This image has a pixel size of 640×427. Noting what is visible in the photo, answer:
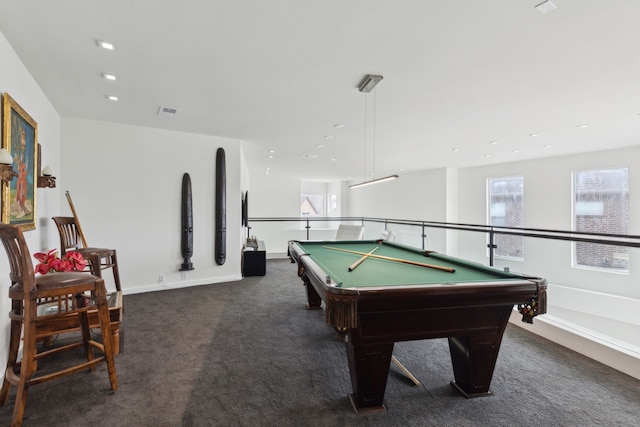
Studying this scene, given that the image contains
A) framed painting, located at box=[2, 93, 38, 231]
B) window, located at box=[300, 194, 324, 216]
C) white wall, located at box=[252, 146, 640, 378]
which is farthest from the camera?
window, located at box=[300, 194, 324, 216]

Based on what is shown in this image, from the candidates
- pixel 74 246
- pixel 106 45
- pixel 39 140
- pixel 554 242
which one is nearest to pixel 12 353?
pixel 74 246

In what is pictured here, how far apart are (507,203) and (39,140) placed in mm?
8812

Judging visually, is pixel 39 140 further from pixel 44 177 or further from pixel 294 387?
pixel 294 387

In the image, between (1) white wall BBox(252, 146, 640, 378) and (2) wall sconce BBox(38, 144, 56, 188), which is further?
(1) white wall BBox(252, 146, 640, 378)

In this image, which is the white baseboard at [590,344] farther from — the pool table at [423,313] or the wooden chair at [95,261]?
the wooden chair at [95,261]

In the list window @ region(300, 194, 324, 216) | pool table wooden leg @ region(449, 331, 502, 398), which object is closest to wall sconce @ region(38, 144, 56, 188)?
pool table wooden leg @ region(449, 331, 502, 398)

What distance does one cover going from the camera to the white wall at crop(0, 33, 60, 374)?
2086mm

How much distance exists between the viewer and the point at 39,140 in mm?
3062

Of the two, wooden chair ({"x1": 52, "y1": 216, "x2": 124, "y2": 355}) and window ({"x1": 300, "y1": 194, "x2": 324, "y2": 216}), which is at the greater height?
window ({"x1": 300, "y1": 194, "x2": 324, "y2": 216})

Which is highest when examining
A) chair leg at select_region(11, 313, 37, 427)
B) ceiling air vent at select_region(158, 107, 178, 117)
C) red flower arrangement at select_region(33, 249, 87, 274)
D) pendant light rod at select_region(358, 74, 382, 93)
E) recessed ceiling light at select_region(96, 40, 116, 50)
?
ceiling air vent at select_region(158, 107, 178, 117)

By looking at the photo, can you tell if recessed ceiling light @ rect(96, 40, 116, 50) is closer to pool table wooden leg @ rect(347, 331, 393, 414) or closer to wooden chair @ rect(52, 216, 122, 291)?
wooden chair @ rect(52, 216, 122, 291)

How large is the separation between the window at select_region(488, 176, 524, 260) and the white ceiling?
2830mm

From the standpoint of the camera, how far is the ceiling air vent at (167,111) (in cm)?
356

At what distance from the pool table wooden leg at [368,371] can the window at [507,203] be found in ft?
19.6
